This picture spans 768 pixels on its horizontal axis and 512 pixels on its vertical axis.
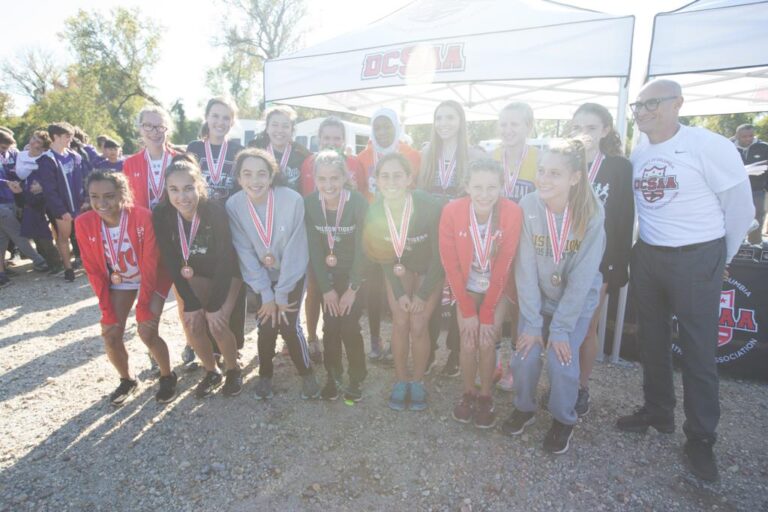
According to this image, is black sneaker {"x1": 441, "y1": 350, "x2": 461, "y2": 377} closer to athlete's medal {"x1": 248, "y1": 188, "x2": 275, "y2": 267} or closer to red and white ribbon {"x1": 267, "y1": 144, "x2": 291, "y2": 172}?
athlete's medal {"x1": 248, "y1": 188, "x2": 275, "y2": 267}

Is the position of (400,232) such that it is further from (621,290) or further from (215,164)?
(621,290)

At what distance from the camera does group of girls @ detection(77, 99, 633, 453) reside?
2529 mm

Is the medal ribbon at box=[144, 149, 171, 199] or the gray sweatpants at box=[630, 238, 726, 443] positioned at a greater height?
the medal ribbon at box=[144, 149, 171, 199]

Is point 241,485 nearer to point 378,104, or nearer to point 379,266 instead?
point 379,266

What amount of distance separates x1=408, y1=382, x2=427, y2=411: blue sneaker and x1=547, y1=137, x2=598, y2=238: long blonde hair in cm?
153

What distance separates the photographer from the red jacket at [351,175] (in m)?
3.76

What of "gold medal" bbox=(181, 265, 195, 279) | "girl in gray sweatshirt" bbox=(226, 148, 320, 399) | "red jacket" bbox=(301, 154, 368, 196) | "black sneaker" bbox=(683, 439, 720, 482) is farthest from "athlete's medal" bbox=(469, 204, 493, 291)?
"gold medal" bbox=(181, 265, 195, 279)

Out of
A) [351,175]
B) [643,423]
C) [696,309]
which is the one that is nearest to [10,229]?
[351,175]

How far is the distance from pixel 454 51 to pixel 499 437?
128 inches

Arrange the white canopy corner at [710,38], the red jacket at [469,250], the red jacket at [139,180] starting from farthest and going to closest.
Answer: the red jacket at [139,180], the white canopy corner at [710,38], the red jacket at [469,250]

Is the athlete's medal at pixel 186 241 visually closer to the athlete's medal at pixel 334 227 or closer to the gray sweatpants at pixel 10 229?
the athlete's medal at pixel 334 227

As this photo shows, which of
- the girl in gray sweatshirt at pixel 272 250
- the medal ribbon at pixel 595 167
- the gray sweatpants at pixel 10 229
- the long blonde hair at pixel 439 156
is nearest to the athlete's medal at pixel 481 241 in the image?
the long blonde hair at pixel 439 156

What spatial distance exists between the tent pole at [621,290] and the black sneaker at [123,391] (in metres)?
4.11

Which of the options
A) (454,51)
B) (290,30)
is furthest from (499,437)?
(290,30)
